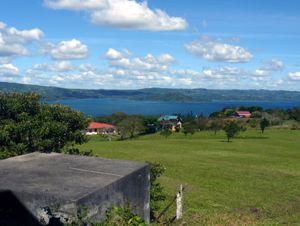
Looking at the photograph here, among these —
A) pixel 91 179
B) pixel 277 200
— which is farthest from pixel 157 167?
pixel 277 200

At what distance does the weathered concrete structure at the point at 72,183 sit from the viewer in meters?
5.71

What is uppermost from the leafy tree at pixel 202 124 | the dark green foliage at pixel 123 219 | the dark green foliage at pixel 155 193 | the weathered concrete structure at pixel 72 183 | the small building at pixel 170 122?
the weathered concrete structure at pixel 72 183

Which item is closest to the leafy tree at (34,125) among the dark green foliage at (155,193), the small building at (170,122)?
the dark green foliage at (155,193)

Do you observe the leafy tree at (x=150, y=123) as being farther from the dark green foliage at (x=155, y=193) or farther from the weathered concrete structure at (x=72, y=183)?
the weathered concrete structure at (x=72, y=183)

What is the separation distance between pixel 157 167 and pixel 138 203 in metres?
3.63

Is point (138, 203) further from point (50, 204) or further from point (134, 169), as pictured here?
point (50, 204)

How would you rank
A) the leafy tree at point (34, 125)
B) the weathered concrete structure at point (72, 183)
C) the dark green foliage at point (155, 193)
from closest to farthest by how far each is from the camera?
the weathered concrete structure at point (72, 183) → the dark green foliage at point (155, 193) → the leafy tree at point (34, 125)

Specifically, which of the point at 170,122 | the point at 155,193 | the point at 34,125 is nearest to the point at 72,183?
the point at 155,193

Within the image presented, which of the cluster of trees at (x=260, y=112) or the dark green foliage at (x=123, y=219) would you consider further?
the cluster of trees at (x=260, y=112)

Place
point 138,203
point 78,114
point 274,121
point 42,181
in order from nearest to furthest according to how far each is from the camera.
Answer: point 42,181 → point 138,203 → point 78,114 → point 274,121

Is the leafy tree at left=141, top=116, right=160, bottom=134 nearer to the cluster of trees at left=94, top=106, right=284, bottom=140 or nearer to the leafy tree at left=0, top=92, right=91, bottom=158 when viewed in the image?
the cluster of trees at left=94, top=106, right=284, bottom=140

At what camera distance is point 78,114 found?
14602 millimetres

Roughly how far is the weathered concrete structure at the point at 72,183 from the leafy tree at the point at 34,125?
10.5 ft

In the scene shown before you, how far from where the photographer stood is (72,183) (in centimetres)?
652
